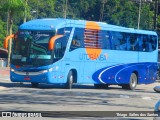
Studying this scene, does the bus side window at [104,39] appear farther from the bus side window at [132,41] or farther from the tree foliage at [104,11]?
the tree foliage at [104,11]

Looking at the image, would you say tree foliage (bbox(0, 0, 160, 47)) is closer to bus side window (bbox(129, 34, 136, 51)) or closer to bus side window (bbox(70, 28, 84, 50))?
bus side window (bbox(129, 34, 136, 51))

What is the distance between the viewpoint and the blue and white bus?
2767cm

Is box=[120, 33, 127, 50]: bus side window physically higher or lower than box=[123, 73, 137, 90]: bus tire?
higher

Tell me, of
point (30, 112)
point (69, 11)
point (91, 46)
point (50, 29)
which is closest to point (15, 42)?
point (50, 29)

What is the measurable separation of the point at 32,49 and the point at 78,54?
254 centimetres

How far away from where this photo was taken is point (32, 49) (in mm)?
27750

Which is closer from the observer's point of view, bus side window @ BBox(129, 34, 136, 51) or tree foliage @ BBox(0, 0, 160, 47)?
bus side window @ BBox(129, 34, 136, 51)

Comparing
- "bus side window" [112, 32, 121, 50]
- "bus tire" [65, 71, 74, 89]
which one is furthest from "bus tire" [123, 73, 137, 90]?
"bus tire" [65, 71, 74, 89]

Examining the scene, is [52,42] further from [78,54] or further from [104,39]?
[104,39]

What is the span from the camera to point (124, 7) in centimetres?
9581

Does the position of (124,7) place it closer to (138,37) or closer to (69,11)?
(69,11)

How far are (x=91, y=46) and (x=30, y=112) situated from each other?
13651 millimetres

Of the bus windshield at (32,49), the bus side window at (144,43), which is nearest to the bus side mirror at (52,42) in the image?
the bus windshield at (32,49)

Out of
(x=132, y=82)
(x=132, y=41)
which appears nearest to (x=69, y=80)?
(x=132, y=82)
